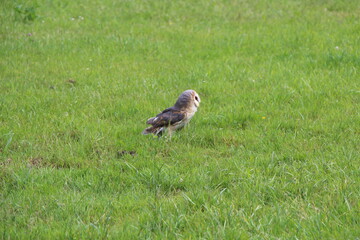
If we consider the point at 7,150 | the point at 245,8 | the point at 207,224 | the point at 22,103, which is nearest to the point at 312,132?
the point at 207,224

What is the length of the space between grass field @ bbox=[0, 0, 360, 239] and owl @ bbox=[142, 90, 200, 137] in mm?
133

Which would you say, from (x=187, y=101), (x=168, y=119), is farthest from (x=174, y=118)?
(x=187, y=101)

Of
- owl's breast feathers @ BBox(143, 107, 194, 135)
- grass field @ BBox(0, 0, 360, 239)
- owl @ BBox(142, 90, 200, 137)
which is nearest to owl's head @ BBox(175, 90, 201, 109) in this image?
owl @ BBox(142, 90, 200, 137)

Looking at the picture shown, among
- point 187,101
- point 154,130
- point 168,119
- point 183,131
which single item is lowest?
point 183,131

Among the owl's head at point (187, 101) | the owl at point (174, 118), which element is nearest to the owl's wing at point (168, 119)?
the owl at point (174, 118)

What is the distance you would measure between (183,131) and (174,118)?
1.10ft

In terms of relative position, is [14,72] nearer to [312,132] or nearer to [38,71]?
[38,71]

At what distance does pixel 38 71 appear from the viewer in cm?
977

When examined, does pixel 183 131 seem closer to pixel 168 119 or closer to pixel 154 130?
pixel 168 119

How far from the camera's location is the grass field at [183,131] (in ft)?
15.0

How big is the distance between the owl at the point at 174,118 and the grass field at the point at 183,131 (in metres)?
0.13

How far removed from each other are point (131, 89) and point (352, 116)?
3.45 metres

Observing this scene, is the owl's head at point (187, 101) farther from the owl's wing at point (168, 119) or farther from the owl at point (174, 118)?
the owl's wing at point (168, 119)

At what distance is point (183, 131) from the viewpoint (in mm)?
6945
